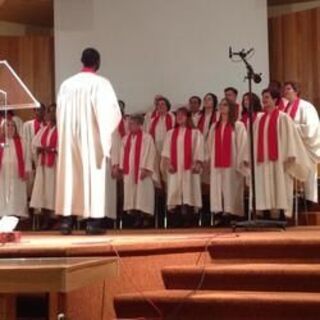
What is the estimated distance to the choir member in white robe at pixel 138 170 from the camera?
873 cm

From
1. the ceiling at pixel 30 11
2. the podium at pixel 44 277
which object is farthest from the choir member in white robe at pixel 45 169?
the podium at pixel 44 277

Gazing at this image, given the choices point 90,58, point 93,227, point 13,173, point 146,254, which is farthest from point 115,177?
point 146,254

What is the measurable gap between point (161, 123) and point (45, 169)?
158 centimetres

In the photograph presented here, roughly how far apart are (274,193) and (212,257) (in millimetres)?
2897

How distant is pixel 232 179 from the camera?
27.3 feet

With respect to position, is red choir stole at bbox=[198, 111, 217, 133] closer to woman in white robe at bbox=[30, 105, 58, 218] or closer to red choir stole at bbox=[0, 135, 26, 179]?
woman in white robe at bbox=[30, 105, 58, 218]

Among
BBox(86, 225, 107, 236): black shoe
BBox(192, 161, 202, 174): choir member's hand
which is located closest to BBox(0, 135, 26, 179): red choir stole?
BBox(192, 161, 202, 174): choir member's hand

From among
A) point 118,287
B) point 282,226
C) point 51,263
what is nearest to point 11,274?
point 51,263

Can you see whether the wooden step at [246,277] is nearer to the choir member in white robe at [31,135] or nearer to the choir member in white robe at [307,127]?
the choir member in white robe at [307,127]

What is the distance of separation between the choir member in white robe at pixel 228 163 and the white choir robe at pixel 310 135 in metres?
0.65

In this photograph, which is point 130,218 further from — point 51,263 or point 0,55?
point 51,263

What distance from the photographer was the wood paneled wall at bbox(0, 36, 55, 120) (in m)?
11.5

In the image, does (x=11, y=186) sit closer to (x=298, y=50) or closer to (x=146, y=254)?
(x=298, y=50)

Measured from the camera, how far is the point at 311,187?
8078 mm
